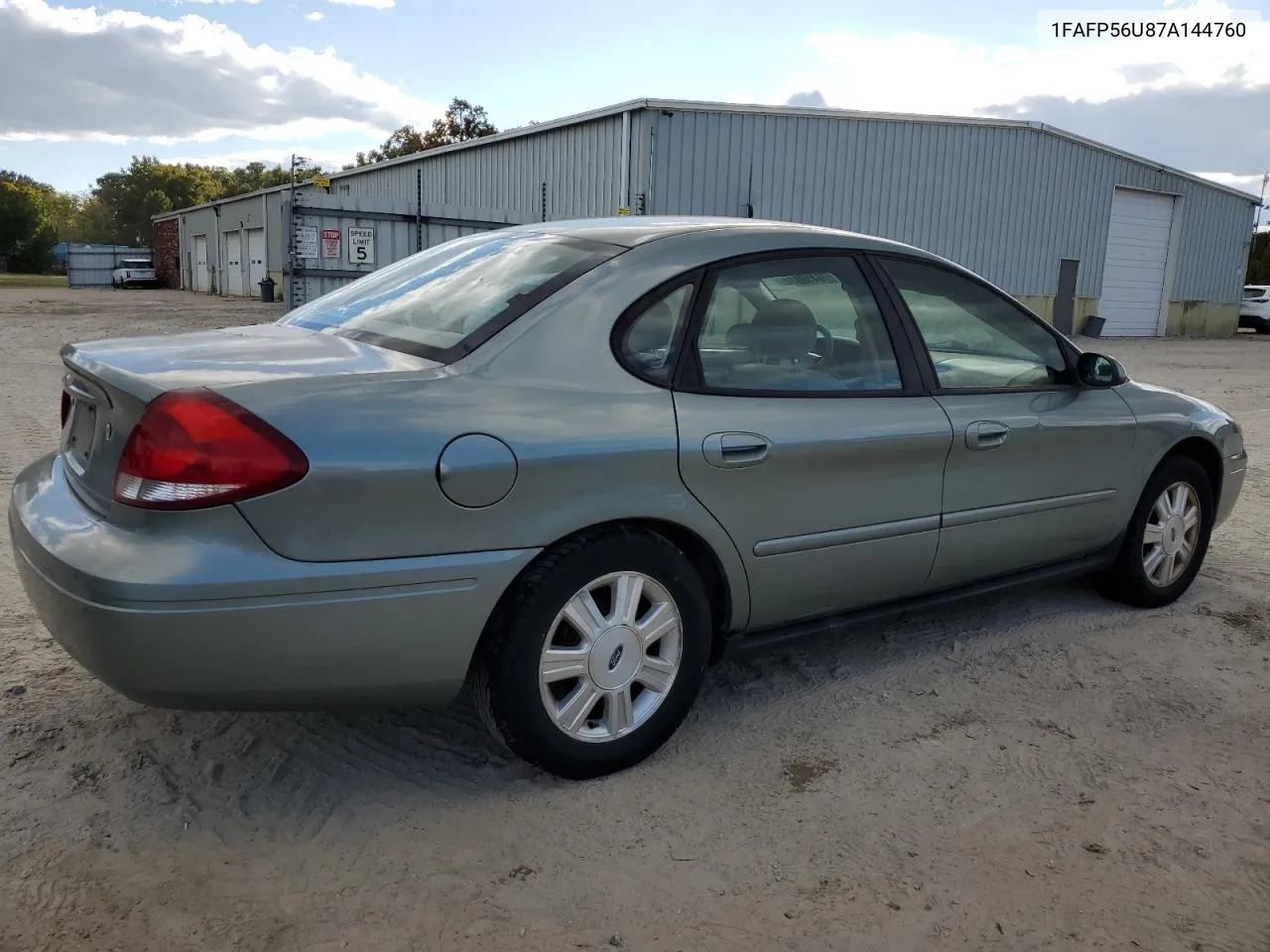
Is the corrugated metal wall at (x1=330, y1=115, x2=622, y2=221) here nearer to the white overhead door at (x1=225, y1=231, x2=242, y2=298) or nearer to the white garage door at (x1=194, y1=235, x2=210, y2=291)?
the white overhead door at (x1=225, y1=231, x2=242, y2=298)

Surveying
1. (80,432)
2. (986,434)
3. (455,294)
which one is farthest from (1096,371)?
(80,432)

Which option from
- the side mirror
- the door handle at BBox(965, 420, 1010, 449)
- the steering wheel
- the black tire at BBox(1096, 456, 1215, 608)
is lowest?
the black tire at BBox(1096, 456, 1215, 608)

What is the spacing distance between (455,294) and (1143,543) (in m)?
3.01

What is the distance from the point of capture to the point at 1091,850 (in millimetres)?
2557

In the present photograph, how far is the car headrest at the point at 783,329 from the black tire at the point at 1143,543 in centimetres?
184

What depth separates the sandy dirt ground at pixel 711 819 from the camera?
2234 millimetres

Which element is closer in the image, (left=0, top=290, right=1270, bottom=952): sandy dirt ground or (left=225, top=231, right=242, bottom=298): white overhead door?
(left=0, top=290, right=1270, bottom=952): sandy dirt ground

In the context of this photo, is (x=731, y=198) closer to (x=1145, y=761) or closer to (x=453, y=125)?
(x=1145, y=761)

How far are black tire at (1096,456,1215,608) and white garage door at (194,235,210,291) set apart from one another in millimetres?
41710

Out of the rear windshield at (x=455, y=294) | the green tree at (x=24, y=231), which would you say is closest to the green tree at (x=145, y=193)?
the green tree at (x=24, y=231)

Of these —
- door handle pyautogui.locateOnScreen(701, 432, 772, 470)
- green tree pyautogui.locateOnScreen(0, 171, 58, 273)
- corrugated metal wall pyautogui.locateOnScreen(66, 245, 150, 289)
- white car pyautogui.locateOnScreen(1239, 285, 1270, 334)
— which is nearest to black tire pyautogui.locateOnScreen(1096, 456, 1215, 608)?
door handle pyautogui.locateOnScreen(701, 432, 772, 470)

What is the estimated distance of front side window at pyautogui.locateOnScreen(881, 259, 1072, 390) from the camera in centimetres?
352

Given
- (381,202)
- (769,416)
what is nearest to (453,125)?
(381,202)

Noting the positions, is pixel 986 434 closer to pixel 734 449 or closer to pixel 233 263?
pixel 734 449
